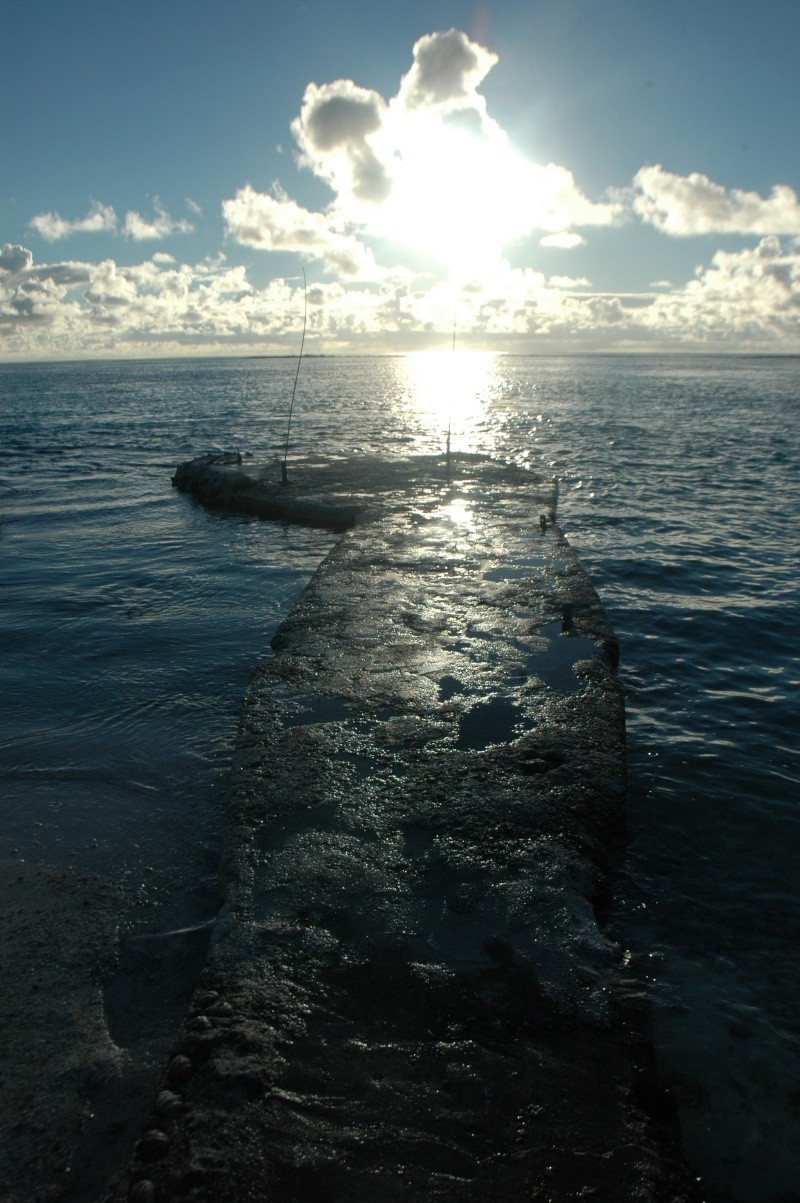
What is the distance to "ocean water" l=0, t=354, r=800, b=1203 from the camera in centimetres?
345

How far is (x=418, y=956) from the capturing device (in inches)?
130

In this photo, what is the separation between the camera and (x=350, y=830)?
4.09 m

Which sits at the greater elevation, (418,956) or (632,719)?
(418,956)

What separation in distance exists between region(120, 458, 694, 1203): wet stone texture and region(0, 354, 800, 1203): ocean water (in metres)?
0.39

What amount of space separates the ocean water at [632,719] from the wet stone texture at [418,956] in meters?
0.39

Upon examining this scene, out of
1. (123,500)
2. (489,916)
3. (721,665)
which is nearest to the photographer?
(489,916)

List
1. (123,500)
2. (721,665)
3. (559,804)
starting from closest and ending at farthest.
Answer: (559,804) → (721,665) → (123,500)

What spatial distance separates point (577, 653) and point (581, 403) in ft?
149

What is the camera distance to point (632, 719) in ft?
21.4

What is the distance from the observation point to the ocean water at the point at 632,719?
3445 mm

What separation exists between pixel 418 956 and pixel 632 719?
12.7ft

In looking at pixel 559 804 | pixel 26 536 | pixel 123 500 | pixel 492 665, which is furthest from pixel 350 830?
pixel 123 500

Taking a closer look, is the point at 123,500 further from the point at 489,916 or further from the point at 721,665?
the point at 489,916

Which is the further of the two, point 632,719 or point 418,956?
point 632,719
